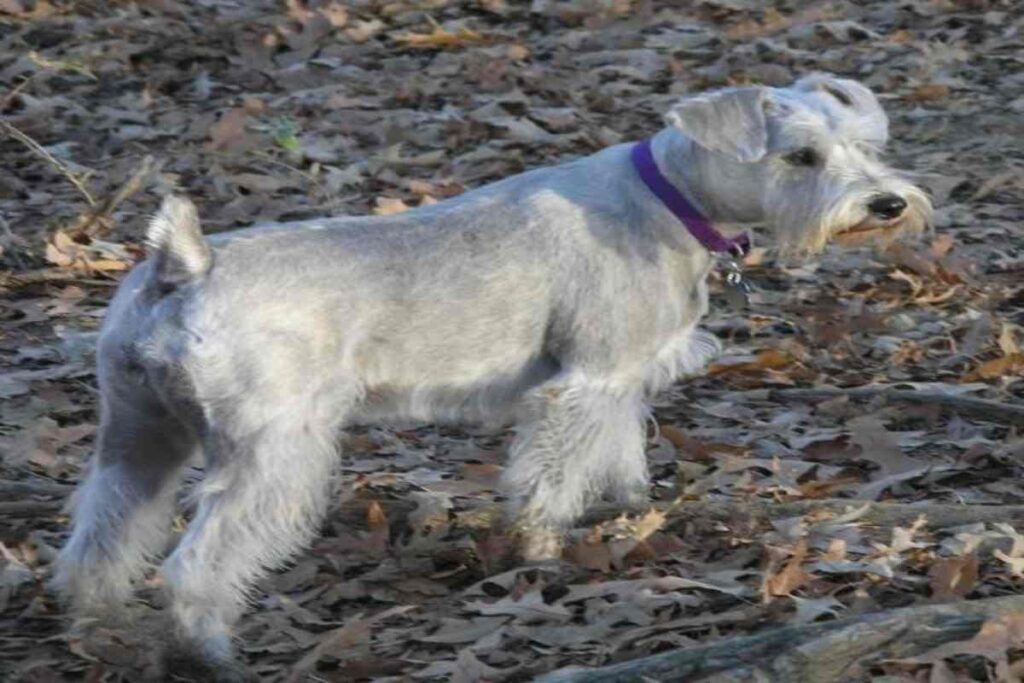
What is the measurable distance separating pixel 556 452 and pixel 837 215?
1.26 metres

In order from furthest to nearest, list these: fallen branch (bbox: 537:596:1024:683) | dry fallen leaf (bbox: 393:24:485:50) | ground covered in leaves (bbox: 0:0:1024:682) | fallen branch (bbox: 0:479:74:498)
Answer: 1. dry fallen leaf (bbox: 393:24:485:50)
2. fallen branch (bbox: 0:479:74:498)
3. ground covered in leaves (bbox: 0:0:1024:682)
4. fallen branch (bbox: 537:596:1024:683)

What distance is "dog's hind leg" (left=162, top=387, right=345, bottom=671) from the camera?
5.41 meters

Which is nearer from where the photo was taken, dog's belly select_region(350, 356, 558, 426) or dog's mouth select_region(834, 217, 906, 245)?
dog's belly select_region(350, 356, 558, 426)

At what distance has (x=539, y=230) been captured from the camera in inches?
242

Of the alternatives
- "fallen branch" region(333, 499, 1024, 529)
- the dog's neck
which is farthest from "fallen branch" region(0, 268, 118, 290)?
the dog's neck

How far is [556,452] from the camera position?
6145 millimetres

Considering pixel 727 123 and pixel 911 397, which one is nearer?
pixel 727 123

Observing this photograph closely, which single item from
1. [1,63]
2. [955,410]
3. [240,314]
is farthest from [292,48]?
[240,314]

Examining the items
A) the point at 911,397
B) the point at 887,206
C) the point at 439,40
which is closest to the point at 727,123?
the point at 887,206

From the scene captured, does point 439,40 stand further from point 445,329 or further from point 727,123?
point 445,329

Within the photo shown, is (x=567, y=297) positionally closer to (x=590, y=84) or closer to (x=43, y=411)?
(x=43, y=411)

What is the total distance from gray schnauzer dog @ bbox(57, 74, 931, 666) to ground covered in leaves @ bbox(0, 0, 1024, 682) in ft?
1.06

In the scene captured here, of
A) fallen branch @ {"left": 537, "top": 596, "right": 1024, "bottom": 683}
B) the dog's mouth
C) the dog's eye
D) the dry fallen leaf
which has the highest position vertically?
the dog's eye

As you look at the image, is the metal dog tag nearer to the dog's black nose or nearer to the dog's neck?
the dog's neck
